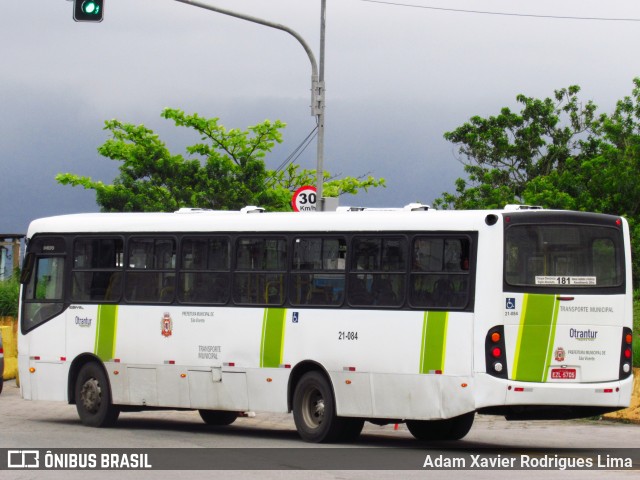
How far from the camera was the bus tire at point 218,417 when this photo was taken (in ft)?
72.2

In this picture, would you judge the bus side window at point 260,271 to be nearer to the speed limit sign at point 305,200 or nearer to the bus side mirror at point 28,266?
the bus side mirror at point 28,266

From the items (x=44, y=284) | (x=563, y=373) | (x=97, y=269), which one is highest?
(x=97, y=269)

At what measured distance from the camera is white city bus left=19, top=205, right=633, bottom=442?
16703 millimetres

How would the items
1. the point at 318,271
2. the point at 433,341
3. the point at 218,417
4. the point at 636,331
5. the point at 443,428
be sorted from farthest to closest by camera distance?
the point at 636,331, the point at 218,417, the point at 443,428, the point at 318,271, the point at 433,341

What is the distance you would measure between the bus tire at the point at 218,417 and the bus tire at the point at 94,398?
1503mm

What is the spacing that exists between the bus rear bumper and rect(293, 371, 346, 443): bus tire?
2.29 m

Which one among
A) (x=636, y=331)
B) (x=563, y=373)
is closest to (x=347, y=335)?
(x=563, y=373)

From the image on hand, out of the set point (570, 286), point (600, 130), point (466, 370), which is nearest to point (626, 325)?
point (570, 286)

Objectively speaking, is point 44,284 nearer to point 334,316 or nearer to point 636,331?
point 334,316

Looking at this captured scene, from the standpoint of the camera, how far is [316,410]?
728 inches

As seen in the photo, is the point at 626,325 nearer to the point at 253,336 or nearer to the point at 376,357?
the point at 376,357

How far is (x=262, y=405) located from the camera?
750 inches

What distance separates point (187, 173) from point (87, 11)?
2908cm

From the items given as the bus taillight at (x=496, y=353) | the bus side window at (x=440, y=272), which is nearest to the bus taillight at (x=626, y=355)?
the bus taillight at (x=496, y=353)
